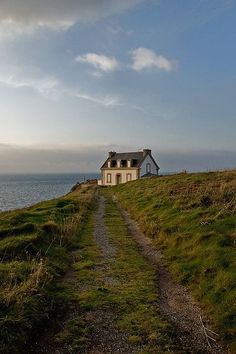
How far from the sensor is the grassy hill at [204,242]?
9.54m

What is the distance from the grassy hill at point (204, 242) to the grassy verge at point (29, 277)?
13.4ft

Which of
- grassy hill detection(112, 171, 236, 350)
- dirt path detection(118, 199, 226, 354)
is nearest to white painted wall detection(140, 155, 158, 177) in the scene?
grassy hill detection(112, 171, 236, 350)

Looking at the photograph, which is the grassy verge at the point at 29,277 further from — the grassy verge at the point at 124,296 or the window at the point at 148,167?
the window at the point at 148,167

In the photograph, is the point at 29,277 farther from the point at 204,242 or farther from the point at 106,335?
the point at 204,242

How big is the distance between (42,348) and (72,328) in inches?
36.7

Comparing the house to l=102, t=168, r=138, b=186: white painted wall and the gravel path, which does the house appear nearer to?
l=102, t=168, r=138, b=186: white painted wall

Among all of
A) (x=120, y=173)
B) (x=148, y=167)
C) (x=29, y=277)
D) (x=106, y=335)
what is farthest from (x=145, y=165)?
(x=106, y=335)

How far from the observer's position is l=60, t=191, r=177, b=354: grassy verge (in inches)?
319

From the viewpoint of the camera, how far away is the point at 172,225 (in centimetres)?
1838

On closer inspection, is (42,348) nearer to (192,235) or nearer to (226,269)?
(226,269)

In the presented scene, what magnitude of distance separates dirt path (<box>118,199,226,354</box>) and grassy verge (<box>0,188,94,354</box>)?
2948 mm

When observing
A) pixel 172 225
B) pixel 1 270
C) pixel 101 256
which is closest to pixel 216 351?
pixel 1 270

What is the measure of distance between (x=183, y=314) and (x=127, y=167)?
68.4m

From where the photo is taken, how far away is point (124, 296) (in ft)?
34.2
